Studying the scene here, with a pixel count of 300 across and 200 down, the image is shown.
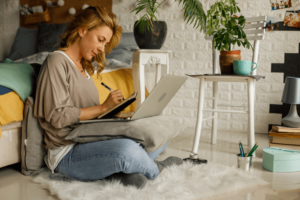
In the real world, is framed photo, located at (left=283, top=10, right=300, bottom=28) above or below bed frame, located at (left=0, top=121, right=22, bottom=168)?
above

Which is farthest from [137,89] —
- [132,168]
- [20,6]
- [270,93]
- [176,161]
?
[20,6]

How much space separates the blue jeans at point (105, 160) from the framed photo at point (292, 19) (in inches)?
82.8

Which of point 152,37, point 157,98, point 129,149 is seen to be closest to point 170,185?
point 129,149

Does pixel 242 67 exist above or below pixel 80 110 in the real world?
above

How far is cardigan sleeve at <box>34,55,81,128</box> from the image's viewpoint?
4.11 ft

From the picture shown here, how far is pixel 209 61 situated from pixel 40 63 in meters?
1.62

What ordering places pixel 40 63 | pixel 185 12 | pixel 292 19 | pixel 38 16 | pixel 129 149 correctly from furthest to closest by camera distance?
pixel 38 16
pixel 292 19
pixel 40 63
pixel 185 12
pixel 129 149

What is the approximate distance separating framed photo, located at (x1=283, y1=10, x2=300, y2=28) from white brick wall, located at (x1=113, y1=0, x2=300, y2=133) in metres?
0.05

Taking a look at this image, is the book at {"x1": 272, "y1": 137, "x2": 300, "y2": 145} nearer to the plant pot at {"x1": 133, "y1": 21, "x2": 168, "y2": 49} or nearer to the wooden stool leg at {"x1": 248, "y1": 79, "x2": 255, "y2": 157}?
the wooden stool leg at {"x1": 248, "y1": 79, "x2": 255, "y2": 157}

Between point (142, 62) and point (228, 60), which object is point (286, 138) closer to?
point (228, 60)

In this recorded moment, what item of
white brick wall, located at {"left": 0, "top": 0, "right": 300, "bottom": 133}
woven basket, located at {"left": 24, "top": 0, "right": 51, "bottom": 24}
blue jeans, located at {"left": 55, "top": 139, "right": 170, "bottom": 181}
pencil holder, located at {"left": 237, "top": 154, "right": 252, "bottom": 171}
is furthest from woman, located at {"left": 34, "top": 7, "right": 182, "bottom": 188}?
woven basket, located at {"left": 24, "top": 0, "right": 51, "bottom": 24}

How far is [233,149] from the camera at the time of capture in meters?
2.11

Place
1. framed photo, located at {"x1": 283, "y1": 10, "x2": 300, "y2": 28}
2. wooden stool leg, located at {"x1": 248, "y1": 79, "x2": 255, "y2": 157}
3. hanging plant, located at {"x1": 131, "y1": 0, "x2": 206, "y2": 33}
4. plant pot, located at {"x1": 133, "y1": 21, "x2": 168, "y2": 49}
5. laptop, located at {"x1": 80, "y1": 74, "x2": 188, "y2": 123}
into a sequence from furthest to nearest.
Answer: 1. framed photo, located at {"x1": 283, "y1": 10, "x2": 300, "y2": 28}
2. plant pot, located at {"x1": 133, "y1": 21, "x2": 168, "y2": 49}
3. hanging plant, located at {"x1": 131, "y1": 0, "x2": 206, "y2": 33}
4. wooden stool leg, located at {"x1": 248, "y1": 79, "x2": 255, "y2": 157}
5. laptop, located at {"x1": 80, "y1": 74, "x2": 188, "y2": 123}

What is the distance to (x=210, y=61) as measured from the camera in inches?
115
